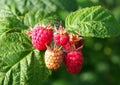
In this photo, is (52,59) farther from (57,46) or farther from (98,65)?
(98,65)

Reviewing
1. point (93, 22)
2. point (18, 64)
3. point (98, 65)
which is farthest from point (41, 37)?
point (98, 65)

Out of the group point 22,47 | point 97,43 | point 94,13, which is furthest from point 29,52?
point 97,43

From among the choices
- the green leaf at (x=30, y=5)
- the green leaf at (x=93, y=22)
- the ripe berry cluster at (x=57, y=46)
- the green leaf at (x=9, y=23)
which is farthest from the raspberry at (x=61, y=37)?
the green leaf at (x=30, y=5)

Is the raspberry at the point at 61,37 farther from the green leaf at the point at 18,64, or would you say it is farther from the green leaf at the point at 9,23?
the green leaf at the point at 9,23

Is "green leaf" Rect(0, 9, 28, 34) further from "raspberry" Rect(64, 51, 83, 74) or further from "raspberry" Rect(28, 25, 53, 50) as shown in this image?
"raspberry" Rect(64, 51, 83, 74)

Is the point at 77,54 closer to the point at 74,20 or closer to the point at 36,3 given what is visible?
the point at 74,20

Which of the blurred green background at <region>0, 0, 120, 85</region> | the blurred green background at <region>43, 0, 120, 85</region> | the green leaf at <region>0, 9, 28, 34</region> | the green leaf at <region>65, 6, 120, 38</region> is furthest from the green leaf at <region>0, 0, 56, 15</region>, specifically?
the blurred green background at <region>43, 0, 120, 85</region>
